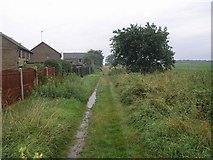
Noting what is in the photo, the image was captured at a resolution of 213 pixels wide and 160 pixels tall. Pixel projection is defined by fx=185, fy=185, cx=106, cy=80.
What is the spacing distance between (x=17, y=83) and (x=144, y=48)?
11428 mm

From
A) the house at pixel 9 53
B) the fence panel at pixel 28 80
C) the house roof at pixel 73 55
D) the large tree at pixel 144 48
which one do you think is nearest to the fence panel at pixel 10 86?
the fence panel at pixel 28 80

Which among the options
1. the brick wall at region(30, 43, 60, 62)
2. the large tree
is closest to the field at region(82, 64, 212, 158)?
the large tree

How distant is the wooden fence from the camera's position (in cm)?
744

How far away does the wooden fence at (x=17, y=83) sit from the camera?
7441 mm

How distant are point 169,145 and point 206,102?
1904 mm

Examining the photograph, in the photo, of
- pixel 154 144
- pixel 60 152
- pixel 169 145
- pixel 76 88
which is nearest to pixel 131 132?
pixel 154 144

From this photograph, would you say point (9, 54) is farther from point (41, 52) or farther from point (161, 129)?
point (161, 129)

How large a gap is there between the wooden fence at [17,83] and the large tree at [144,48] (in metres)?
9.49

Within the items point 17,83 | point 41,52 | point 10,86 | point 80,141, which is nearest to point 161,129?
point 80,141

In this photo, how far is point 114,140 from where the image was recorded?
5133mm

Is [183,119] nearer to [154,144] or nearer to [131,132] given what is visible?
[154,144]

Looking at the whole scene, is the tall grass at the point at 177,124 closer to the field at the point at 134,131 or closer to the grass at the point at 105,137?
the field at the point at 134,131

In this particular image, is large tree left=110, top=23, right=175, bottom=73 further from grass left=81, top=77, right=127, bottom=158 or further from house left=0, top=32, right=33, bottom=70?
house left=0, top=32, right=33, bottom=70

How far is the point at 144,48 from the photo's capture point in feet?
54.4
